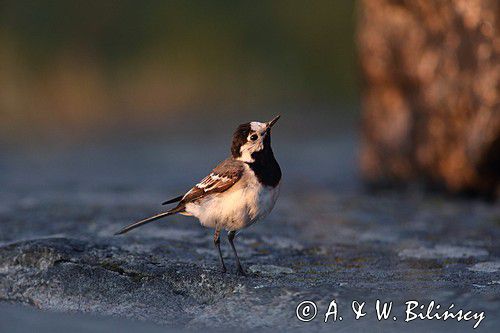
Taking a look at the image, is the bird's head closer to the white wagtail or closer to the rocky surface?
the white wagtail

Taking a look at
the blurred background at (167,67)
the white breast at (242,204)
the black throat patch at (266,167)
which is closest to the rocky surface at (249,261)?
the white breast at (242,204)

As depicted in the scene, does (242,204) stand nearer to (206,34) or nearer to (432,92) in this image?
(432,92)

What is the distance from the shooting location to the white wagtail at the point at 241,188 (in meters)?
6.19

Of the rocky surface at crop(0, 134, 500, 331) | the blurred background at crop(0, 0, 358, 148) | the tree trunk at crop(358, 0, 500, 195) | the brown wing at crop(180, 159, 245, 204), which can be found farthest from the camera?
the blurred background at crop(0, 0, 358, 148)

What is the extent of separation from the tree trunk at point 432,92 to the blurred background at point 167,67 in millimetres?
6274

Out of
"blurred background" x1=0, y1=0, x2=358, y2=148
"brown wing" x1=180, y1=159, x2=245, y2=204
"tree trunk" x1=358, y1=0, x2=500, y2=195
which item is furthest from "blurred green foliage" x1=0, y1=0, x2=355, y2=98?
"brown wing" x1=180, y1=159, x2=245, y2=204

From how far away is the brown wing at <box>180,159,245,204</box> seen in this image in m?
6.29

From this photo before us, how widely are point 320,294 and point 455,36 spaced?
5218 millimetres

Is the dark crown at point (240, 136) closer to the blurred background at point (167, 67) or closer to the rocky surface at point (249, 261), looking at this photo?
the rocky surface at point (249, 261)

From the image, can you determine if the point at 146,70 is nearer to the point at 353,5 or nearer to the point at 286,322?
the point at 353,5

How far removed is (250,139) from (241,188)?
41 centimetres

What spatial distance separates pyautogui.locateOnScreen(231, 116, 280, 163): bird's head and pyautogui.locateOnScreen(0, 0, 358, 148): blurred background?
31.2 feet

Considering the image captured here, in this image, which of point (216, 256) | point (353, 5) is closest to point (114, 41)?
point (353, 5)

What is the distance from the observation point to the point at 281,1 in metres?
20.4
